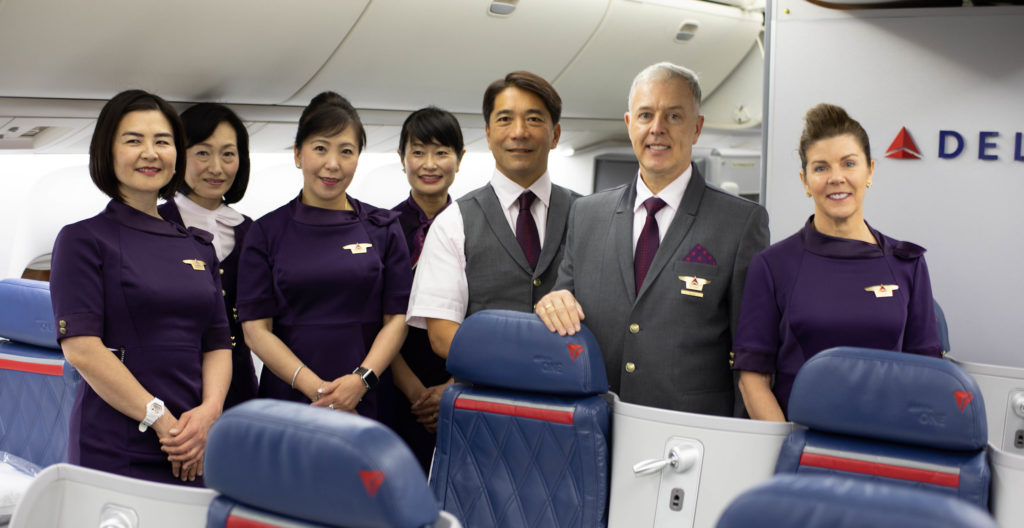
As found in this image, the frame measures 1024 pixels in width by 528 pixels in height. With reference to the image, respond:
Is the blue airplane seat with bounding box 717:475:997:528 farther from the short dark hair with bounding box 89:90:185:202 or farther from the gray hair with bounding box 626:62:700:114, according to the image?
the short dark hair with bounding box 89:90:185:202

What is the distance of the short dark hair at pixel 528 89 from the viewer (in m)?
2.89

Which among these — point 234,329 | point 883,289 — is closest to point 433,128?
point 234,329

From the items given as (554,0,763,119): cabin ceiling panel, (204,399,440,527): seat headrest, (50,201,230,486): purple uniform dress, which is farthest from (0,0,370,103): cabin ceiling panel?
(204,399,440,527): seat headrest

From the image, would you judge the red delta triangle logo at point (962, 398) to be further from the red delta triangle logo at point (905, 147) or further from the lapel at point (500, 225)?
the red delta triangle logo at point (905, 147)

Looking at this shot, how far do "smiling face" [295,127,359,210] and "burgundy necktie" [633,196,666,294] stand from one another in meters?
0.94

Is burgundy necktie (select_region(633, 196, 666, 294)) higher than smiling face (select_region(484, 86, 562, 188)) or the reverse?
the reverse

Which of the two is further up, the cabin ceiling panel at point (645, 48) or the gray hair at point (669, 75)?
the cabin ceiling panel at point (645, 48)

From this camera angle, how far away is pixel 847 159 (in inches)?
94.9

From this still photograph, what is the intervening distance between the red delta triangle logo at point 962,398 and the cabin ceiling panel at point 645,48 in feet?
12.2

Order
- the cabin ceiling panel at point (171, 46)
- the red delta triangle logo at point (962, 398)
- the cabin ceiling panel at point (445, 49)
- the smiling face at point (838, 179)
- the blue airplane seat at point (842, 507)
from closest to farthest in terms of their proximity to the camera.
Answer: the blue airplane seat at point (842, 507), the red delta triangle logo at point (962, 398), the smiling face at point (838, 179), the cabin ceiling panel at point (171, 46), the cabin ceiling panel at point (445, 49)

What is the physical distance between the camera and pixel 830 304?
7.54 ft

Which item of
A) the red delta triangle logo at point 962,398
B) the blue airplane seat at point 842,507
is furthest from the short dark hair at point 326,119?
the blue airplane seat at point 842,507

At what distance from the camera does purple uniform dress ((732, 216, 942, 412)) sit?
228 cm

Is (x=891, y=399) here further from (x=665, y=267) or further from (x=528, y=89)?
(x=528, y=89)
